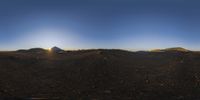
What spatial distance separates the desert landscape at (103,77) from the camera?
83.4 feet

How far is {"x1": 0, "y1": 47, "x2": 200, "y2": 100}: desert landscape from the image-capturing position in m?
25.4

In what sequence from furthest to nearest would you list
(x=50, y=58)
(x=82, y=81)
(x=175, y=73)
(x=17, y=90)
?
(x=50, y=58)
(x=175, y=73)
(x=82, y=81)
(x=17, y=90)

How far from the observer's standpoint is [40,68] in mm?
35094

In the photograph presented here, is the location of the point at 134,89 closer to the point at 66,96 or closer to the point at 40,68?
the point at 66,96

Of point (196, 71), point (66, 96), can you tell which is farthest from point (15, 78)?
point (196, 71)

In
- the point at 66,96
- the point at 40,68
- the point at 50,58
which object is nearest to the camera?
the point at 66,96

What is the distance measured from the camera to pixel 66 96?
2466 cm

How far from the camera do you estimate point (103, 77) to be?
102 feet

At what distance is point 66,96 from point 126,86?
18.1 feet

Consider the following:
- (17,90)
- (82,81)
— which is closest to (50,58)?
(82,81)

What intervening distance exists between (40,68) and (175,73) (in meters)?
13.0

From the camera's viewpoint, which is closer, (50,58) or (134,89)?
(134,89)

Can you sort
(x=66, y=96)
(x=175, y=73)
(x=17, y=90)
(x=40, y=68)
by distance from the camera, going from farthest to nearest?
(x=40, y=68)
(x=175, y=73)
(x=17, y=90)
(x=66, y=96)

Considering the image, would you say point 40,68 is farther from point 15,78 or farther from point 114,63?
point 114,63
